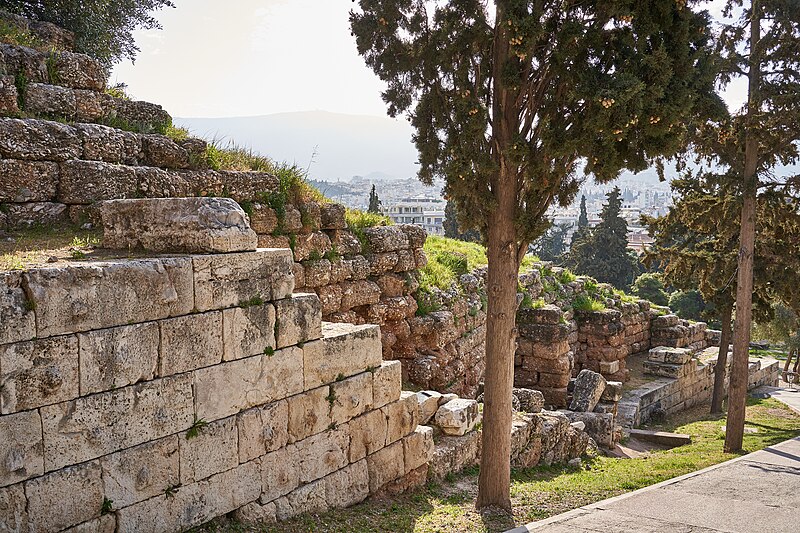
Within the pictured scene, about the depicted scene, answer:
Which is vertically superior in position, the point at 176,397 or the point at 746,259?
the point at 746,259

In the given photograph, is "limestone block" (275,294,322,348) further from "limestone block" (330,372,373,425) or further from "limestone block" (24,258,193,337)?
"limestone block" (24,258,193,337)

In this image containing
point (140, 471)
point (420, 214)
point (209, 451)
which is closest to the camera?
point (140, 471)

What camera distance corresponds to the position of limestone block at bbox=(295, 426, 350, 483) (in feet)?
24.1

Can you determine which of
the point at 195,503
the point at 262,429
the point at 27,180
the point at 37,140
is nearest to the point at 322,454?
the point at 262,429

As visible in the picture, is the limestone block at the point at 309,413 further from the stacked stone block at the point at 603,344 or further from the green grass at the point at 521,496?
the stacked stone block at the point at 603,344

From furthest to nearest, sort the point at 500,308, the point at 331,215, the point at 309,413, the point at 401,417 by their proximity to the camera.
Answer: the point at 331,215 < the point at 500,308 < the point at 401,417 < the point at 309,413

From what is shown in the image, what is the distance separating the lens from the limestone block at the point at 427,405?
10352 millimetres

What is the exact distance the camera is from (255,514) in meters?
6.70

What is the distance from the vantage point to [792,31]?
13820 mm

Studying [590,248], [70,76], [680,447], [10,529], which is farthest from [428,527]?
[590,248]

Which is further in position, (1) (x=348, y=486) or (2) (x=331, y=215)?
(2) (x=331, y=215)

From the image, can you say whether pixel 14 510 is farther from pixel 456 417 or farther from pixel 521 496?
pixel 521 496

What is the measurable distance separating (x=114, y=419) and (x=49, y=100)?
5.13 meters

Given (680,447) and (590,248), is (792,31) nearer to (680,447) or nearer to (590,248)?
(680,447)
